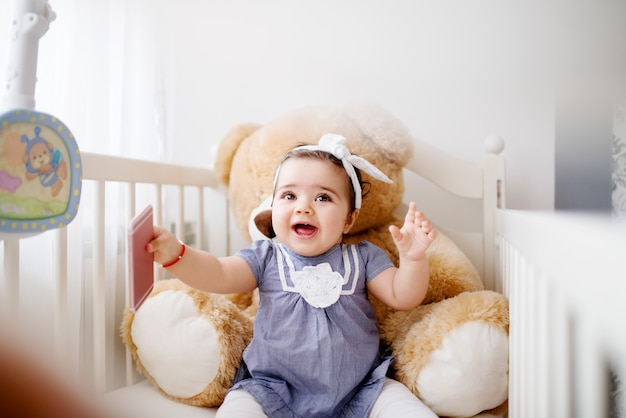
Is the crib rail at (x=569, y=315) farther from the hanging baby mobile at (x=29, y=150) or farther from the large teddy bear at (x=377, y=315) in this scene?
the hanging baby mobile at (x=29, y=150)

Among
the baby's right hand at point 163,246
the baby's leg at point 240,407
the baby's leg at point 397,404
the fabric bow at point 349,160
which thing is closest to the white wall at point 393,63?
the fabric bow at point 349,160

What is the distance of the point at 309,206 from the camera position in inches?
30.5

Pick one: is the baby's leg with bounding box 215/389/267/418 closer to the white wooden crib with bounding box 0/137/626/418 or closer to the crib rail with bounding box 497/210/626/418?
the white wooden crib with bounding box 0/137/626/418

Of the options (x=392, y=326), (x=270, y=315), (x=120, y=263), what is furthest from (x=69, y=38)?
(x=392, y=326)

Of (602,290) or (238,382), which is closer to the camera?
(602,290)

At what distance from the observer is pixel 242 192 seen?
105 cm

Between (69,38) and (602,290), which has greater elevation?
(69,38)

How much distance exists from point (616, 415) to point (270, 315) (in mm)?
540

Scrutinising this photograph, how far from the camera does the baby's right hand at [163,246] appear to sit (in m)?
0.63

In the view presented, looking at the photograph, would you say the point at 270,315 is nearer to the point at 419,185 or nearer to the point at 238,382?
the point at 238,382

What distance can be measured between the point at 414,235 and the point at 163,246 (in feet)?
1.24

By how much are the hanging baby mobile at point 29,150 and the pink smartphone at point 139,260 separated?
91 millimetres

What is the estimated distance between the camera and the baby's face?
0.78 m

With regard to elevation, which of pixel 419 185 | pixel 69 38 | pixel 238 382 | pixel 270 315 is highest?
pixel 69 38
